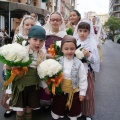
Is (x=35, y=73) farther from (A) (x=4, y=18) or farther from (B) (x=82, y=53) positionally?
(A) (x=4, y=18)

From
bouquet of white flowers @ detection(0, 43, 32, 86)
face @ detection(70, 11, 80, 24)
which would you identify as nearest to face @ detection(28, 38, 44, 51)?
bouquet of white flowers @ detection(0, 43, 32, 86)

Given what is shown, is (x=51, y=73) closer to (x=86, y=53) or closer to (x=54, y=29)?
(x=86, y=53)

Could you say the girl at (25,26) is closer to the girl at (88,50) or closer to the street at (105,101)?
the girl at (88,50)

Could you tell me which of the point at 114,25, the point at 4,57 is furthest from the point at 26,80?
the point at 114,25

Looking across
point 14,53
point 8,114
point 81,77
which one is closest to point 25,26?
point 14,53

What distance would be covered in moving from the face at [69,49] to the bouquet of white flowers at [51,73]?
24 cm

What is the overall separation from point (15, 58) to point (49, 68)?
431 mm

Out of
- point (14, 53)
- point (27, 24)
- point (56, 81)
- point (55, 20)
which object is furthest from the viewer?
point (55, 20)

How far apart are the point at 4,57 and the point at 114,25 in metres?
74.1

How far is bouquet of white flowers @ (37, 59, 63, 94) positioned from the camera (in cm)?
306

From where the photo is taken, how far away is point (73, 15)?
5.01 meters

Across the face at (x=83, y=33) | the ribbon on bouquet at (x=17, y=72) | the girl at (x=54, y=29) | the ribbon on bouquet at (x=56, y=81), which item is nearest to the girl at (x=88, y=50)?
the face at (x=83, y=33)

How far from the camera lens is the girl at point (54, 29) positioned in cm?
412

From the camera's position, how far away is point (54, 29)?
4.21 metres
